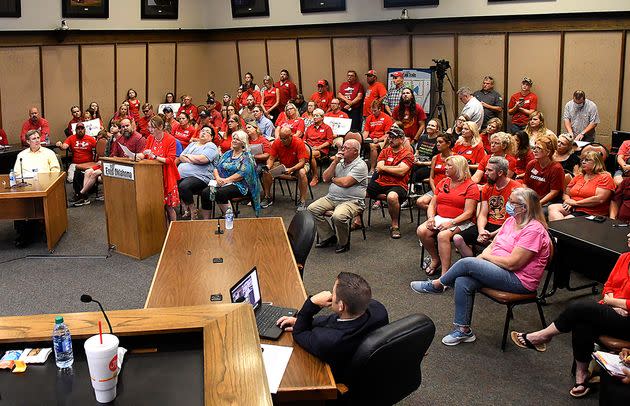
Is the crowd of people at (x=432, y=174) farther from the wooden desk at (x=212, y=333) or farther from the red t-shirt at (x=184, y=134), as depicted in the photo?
the wooden desk at (x=212, y=333)

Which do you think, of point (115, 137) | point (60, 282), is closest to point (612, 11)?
point (115, 137)

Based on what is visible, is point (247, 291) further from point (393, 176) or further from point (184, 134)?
point (184, 134)

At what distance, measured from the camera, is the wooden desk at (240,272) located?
284cm

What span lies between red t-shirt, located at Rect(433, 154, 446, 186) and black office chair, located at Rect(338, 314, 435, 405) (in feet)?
13.6

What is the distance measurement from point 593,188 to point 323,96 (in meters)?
7.00

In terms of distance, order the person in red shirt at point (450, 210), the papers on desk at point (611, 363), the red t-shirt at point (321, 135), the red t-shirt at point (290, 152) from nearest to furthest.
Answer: the papers on desk at point (611, 363)
the person in red shirt at point (450, 210)
the red t-shirt at point (290, 152)
the red t-shirt at point (321, 135)

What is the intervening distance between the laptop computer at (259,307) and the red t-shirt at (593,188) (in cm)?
371

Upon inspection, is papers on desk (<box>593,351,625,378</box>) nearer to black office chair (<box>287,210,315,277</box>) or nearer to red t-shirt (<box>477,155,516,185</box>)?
black office chair (<box>287,210,315,277</box>)

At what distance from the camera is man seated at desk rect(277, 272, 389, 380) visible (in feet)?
9.78

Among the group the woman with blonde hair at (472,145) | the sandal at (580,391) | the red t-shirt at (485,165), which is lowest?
the sandal at (580,391)

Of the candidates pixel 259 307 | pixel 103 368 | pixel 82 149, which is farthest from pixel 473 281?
pixel 82 149

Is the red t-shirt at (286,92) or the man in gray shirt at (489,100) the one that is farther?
the red t-shirt at (286,92)

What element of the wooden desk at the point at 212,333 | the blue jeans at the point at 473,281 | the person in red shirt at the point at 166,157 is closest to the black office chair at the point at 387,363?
the wooden desk at the point at 212,333

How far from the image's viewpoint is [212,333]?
6.97 ft
